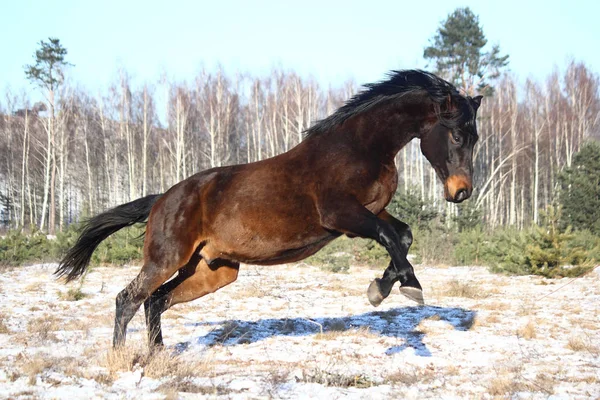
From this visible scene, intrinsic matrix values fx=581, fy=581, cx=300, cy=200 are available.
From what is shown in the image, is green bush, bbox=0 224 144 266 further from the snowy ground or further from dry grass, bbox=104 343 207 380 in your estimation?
dry grass, bbox=104 343 207 380

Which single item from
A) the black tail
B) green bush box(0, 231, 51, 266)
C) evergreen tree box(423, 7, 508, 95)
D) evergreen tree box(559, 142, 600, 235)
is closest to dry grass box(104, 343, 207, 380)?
the black tail

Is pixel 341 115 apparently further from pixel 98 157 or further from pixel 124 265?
pixel 98 157

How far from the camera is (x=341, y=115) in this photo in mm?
4816

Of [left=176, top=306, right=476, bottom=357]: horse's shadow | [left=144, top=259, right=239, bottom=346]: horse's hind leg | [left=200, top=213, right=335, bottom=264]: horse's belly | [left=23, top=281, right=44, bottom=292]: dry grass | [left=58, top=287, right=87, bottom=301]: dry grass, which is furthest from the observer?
[left=23, top=281, right=44, bottom=292]: dry grass

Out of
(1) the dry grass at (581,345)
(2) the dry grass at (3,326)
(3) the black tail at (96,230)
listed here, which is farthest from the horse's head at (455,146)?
(2) the dry grass at (3,326)

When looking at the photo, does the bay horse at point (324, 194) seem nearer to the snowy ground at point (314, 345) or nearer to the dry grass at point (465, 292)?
the snowy ground at point (314, 345)

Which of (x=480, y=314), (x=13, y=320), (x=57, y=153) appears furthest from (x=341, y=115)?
(x=57, y=153)

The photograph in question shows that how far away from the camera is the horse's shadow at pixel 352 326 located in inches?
231

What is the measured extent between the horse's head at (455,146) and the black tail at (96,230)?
278 centimetres

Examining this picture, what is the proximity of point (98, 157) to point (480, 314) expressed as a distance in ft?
121

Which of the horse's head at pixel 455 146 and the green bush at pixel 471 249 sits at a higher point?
the horse's head at pixel 455 146

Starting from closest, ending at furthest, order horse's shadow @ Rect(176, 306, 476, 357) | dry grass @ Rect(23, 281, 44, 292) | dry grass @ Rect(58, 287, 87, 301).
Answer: horse's shadow @ Rect(176, 306, 476, 357)
dry grass @ Rect(58, 287, 87, 301)
dry grass @ Rect(23, 281, 44, 292)

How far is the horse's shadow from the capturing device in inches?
231

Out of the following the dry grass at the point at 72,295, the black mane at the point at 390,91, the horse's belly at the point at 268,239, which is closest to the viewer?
the horse's belly at the point at 268,239
